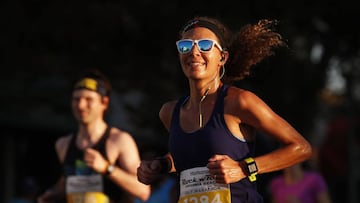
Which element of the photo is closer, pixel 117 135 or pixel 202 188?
pixel 202 188

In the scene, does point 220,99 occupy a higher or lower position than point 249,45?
lower

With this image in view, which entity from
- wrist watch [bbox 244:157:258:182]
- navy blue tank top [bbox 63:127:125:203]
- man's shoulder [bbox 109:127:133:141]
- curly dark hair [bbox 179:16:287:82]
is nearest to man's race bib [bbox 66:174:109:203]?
navy blue tank top [bbox 63:127:125:203]

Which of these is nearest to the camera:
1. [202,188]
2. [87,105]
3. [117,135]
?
[202,188]

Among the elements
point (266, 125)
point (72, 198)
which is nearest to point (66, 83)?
point (72, 198)

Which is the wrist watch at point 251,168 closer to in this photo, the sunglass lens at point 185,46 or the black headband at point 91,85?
the sunglass lens at point 185,46

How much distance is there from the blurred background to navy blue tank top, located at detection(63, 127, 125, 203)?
5.83 m

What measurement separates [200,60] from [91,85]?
2.42 meters

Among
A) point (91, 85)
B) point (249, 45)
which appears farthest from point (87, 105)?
point (249, 45)

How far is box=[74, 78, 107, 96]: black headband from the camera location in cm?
790

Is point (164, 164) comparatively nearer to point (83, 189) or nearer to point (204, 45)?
point (204, 45)

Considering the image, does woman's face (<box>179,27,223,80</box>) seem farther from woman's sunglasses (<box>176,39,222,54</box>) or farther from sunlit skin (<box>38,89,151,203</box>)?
sunlit skin (<box>38,89,151,203</box>)

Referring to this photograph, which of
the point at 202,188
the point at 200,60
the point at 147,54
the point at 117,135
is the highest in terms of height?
the point at 147,54

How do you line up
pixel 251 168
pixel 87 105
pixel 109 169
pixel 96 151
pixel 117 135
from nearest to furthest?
pixel 251 168
pixel 109 169
pixel 96 151
pixel 117 135
pixel 87 105

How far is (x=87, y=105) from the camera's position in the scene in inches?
308
